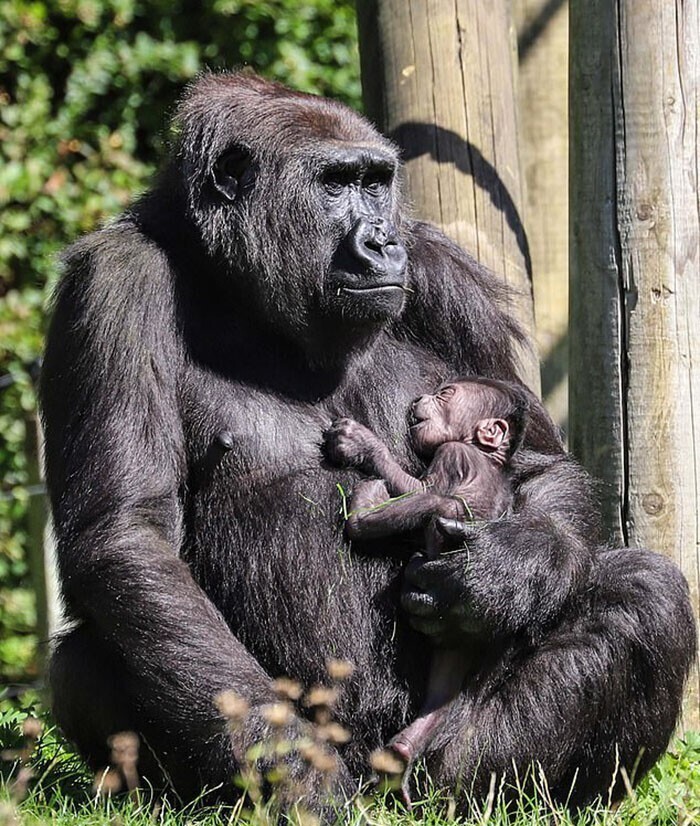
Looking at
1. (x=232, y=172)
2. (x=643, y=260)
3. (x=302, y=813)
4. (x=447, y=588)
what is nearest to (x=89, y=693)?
(x=302, y=813)

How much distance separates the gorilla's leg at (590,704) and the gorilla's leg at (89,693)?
111 cm

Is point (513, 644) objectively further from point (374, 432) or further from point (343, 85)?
point (343, 85)

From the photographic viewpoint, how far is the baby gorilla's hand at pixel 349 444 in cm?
538

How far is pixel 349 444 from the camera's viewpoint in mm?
A: 5387

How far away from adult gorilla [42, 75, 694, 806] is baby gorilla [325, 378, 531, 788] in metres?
0.07

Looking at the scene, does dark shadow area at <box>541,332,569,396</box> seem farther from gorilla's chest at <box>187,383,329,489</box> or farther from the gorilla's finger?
the gorilla's finger

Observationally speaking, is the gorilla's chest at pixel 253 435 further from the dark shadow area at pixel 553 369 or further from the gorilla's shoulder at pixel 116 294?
the dark shadow area at pixel 553 369

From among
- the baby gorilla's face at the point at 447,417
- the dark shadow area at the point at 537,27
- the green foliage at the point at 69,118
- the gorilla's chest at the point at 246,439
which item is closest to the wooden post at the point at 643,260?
the baby gorilla's face at the point at 447,417

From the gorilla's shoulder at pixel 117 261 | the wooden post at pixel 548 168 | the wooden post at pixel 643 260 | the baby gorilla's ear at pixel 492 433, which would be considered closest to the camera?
the gorilla's shoulder at pixel 117 261

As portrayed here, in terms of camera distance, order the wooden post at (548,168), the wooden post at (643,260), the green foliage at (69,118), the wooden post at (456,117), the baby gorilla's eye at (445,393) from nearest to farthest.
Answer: the baby gorilla's eye at (445,393), the wooden post at (643,260), the wooden post at (456,117), the wooden post at (548,168), the green foliage at (69,118)

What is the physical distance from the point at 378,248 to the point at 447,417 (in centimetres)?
69

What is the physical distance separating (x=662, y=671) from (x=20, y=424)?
19.2 ft

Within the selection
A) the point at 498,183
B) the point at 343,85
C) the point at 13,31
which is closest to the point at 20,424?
the point at 13,31

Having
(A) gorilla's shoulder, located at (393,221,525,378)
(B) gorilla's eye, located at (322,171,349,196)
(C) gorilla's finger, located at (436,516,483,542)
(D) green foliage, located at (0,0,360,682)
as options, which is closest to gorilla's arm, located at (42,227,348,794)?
(B) gorilla's eye, located at (322,171,349,196)
